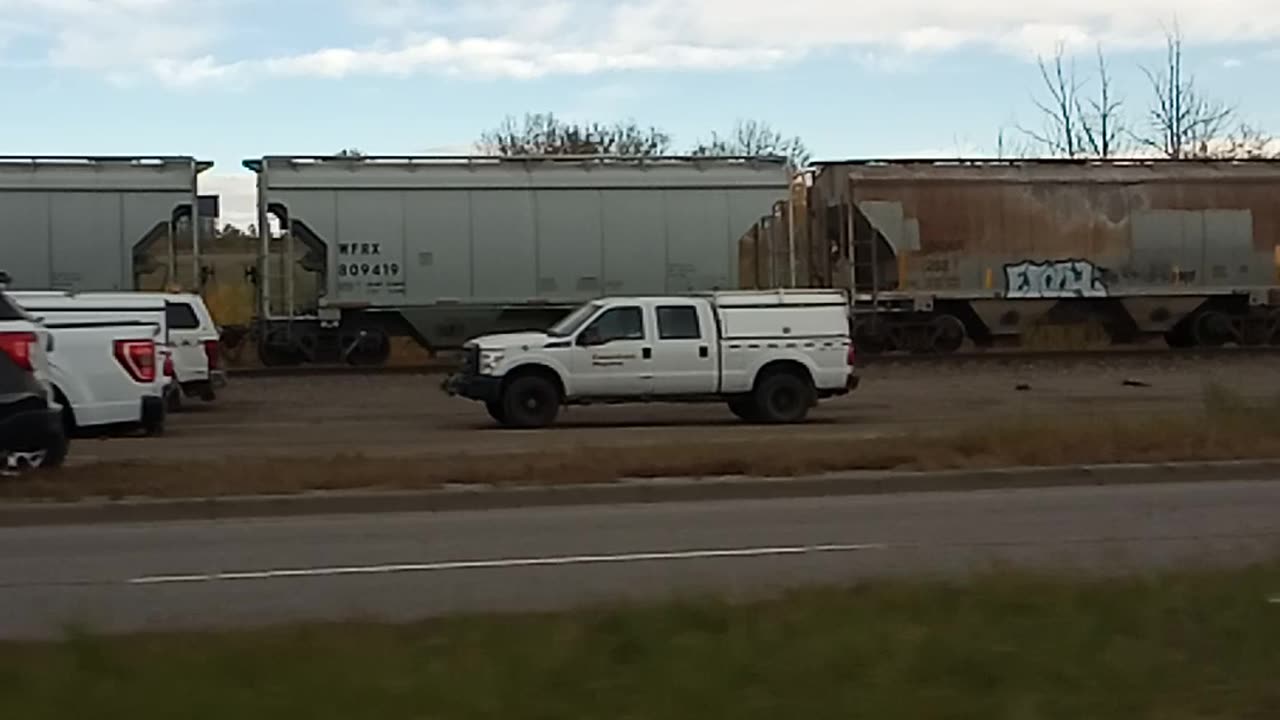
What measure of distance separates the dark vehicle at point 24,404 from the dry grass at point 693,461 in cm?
24

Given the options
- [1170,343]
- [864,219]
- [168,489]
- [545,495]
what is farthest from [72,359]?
[1170,343]

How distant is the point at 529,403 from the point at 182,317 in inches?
230

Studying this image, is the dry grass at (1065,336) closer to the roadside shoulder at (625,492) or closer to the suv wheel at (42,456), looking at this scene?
the roadside shoulder at (625,492)

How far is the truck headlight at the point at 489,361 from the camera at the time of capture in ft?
74.2

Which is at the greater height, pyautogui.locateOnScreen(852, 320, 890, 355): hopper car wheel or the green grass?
pyautogui.locateOnScreen(852, 320, 890, 355): hopper car wheel

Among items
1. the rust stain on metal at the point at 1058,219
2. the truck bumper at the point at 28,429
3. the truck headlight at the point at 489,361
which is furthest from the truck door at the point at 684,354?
the rust stain on metal at the point at 1058,219

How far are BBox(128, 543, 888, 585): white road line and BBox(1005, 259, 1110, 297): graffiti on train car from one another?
23.7m

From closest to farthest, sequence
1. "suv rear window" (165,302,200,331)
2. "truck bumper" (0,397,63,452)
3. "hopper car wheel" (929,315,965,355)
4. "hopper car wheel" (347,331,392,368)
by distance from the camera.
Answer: "truck bumper" (0,397,63,452) → "suv rear window" (165,302,200,331) → "hopper car wheel" (347,331,392,368) → "hopper car wheel" (929,315,965,355)

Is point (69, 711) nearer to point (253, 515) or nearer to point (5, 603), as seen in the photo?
point (5, 603)

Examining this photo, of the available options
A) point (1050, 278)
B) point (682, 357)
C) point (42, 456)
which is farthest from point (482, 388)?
point (1050, 278)

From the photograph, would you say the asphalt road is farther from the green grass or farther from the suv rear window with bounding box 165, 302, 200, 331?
the suv rear window with bounding box 165, 302, 200, 331

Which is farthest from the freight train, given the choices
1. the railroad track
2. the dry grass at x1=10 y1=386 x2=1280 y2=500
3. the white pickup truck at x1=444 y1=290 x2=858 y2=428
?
the dry grass at x1=10 y1=386 x2=1280 y2=500

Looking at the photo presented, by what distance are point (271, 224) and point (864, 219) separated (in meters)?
11.0

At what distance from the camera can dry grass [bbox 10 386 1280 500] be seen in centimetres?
1410
